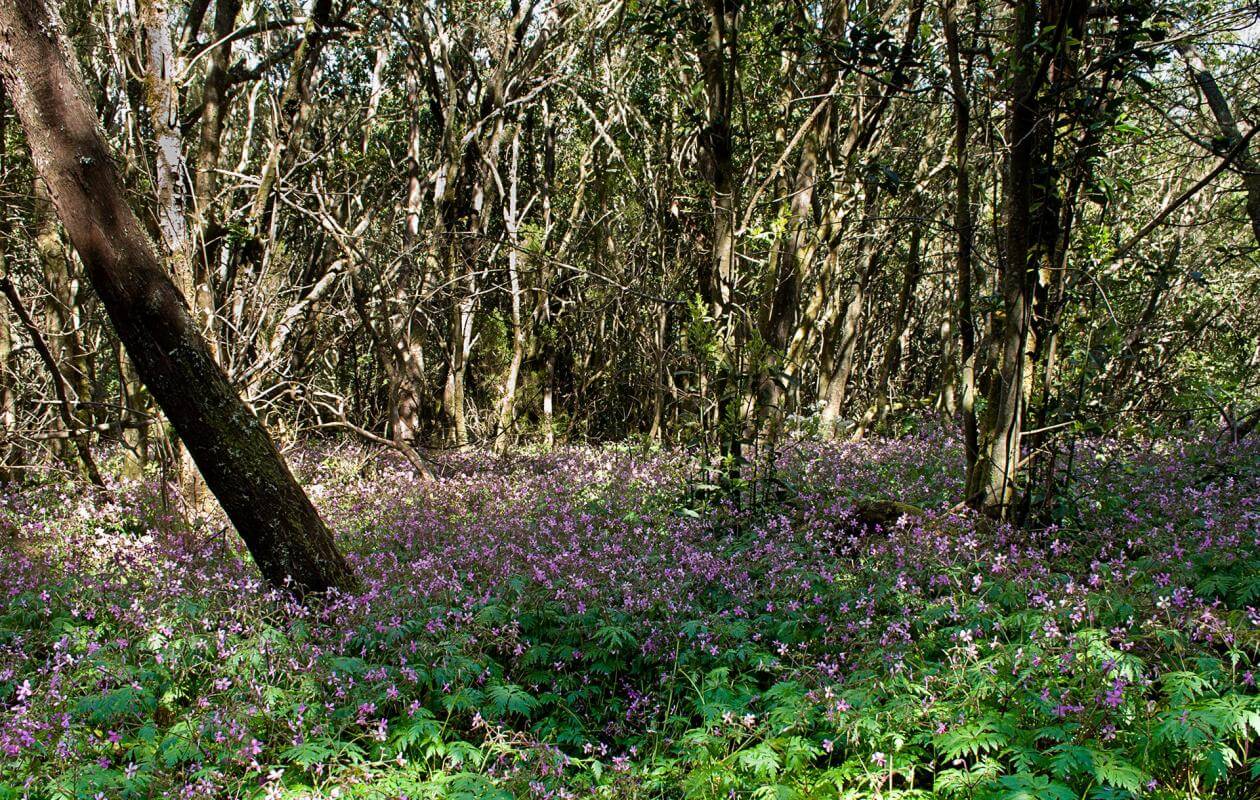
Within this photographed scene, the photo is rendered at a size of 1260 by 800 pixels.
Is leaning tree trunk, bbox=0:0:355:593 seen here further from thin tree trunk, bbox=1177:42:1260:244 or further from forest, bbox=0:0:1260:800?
thin tree trunk, bbox=1177:42:1260:244

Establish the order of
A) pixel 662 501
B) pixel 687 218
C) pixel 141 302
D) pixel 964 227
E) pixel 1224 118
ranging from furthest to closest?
pixel 687 218, pixel 662 501, pixel 1224 118, pixel 964 227, pixel 141 302

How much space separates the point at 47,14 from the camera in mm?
5066

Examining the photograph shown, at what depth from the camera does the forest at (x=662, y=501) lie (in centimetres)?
359

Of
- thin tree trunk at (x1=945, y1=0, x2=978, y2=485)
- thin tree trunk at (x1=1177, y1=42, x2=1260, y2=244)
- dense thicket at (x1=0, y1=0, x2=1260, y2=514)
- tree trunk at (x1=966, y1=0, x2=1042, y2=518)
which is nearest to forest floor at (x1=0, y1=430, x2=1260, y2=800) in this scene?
tree trunk at (x1=966, y1=0, x2=1042, y2=518)

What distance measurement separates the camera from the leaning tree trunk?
5016mm

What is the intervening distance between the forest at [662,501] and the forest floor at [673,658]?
1.2 inches

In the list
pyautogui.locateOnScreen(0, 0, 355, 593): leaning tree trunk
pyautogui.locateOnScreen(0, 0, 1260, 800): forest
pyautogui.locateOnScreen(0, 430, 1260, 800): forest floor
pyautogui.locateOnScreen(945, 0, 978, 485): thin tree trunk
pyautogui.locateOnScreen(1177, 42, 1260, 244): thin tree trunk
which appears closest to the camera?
pyautogui.locateOnScreen(0, 430, 1260, 800): forest floor

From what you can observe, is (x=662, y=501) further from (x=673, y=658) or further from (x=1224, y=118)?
(x=1224, y=118)

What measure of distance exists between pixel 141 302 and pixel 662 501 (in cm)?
487

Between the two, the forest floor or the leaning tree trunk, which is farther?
the leaning tree trunk

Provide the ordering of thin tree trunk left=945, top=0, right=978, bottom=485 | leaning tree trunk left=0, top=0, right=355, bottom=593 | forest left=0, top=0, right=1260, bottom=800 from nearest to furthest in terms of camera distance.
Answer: forest left=0, top=0, right=1260, bottom=800 → leaning tree trunk left=0, top=0, right=355, bottom=593 → thin tree trunk left=945, top=0, right=978, bottom=485

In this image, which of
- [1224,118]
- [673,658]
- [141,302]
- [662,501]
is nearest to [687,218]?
[662,501]

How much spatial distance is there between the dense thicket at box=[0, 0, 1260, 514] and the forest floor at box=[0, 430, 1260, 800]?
1289 mm

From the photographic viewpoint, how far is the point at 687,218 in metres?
13.8
